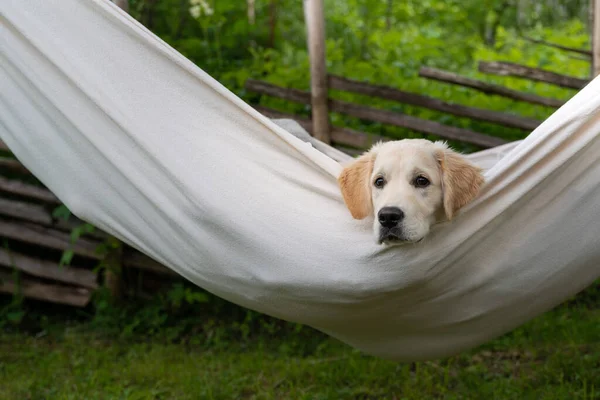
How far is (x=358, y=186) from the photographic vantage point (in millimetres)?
2094

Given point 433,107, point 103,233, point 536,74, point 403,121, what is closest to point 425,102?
point 433,107

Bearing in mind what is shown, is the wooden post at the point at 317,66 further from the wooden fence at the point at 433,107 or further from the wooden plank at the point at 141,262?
the wooden plank at the point at 141,262

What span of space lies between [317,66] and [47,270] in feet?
6.26

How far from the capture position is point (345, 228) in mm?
2150

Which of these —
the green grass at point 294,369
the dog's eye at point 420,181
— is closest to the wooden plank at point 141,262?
the green grass at point 294,369

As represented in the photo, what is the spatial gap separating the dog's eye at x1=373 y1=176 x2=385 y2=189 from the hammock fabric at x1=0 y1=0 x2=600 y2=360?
0.14 m

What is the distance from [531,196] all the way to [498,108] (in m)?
3.35

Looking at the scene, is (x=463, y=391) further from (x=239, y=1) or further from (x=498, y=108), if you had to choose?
(x=239, y=1)

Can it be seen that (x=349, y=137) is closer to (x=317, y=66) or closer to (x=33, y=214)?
(x=317, y=66)

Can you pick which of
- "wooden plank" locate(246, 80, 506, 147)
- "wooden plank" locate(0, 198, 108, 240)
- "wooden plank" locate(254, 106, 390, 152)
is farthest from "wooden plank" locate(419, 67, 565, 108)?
"wooden plank" locate(0, 198, 108, 240)

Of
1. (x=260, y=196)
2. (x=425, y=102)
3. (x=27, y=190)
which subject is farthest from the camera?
(x=425, y=102)

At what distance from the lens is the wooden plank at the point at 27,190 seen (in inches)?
176

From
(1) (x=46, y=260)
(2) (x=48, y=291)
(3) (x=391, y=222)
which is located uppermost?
(3) (x=391, y=222)

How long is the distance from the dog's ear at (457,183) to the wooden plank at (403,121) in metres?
2.48
